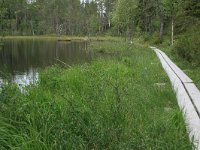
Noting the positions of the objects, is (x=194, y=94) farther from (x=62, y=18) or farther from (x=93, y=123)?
(x=62, y=18)

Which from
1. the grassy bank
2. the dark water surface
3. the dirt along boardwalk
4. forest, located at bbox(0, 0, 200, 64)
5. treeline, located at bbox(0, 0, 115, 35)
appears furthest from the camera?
treeline, located at bbox(0, 0, 115, 35)

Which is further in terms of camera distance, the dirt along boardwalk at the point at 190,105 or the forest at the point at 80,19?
the forest at the point at 80,19

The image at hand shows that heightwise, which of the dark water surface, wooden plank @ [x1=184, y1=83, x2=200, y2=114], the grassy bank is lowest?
the dark water surface

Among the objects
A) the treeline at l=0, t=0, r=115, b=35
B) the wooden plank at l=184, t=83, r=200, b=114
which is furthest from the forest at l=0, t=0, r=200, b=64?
the wooden plank at l=184, t=83, r=200, b=114

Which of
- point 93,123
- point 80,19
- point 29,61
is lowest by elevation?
point 29,61

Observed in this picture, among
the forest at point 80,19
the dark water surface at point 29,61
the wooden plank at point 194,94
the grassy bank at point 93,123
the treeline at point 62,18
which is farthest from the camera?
the treeline at point 62,18

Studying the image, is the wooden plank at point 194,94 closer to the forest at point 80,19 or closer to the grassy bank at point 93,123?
the grassy bank at point 93,123

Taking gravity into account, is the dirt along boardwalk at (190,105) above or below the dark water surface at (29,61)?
above

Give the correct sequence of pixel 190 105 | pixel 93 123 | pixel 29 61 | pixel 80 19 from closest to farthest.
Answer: pixel 93 123
pixel 190 105
pixel 29 61
pixel 80 19

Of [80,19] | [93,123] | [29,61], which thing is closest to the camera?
[93,123]

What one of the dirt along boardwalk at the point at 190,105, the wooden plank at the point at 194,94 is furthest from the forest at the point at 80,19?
the wooden plank at the point at 194,94

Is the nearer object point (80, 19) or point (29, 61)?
point (29, 61)

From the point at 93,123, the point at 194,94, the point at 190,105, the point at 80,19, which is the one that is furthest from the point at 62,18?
the point at 93,123

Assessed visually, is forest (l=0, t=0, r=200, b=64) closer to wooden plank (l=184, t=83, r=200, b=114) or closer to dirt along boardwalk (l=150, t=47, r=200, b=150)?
dirt along boardwalk (l=150, t=47, r=200, b=150)
